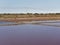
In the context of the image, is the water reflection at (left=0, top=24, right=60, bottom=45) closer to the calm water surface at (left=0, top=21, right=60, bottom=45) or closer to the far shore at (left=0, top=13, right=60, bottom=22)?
the calm water surface at (left=0, top=21, right=60, bottom=45)

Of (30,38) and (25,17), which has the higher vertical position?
(30,38)

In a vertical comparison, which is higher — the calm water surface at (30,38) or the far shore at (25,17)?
the calm water surface at (30,38)

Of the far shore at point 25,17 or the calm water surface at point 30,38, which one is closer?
the calm water surface at point 30,38

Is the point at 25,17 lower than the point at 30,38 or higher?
lower

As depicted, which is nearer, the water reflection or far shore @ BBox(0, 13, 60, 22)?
the water reflection

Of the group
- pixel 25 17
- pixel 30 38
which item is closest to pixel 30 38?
pixel 30 38

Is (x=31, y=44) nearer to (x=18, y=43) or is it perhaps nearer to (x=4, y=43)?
(x=18, y=43)

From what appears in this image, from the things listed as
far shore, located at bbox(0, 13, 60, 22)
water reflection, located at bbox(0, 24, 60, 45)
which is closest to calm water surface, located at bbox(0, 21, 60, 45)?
water reflection, located at bbox(0, 24, 60, 45)

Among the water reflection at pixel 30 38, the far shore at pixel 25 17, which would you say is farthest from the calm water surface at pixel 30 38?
the far shore at pixel 25 17

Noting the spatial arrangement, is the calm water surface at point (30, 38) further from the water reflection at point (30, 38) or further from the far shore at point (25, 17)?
the far shore at point (25, 17)

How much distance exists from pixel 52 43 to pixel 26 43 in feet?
3.34

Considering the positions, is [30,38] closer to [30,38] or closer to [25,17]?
[30,38]

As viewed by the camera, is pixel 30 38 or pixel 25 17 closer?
pixel 30 38

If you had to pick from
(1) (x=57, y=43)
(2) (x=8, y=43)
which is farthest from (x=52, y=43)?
(2) (x=8, y=43)
